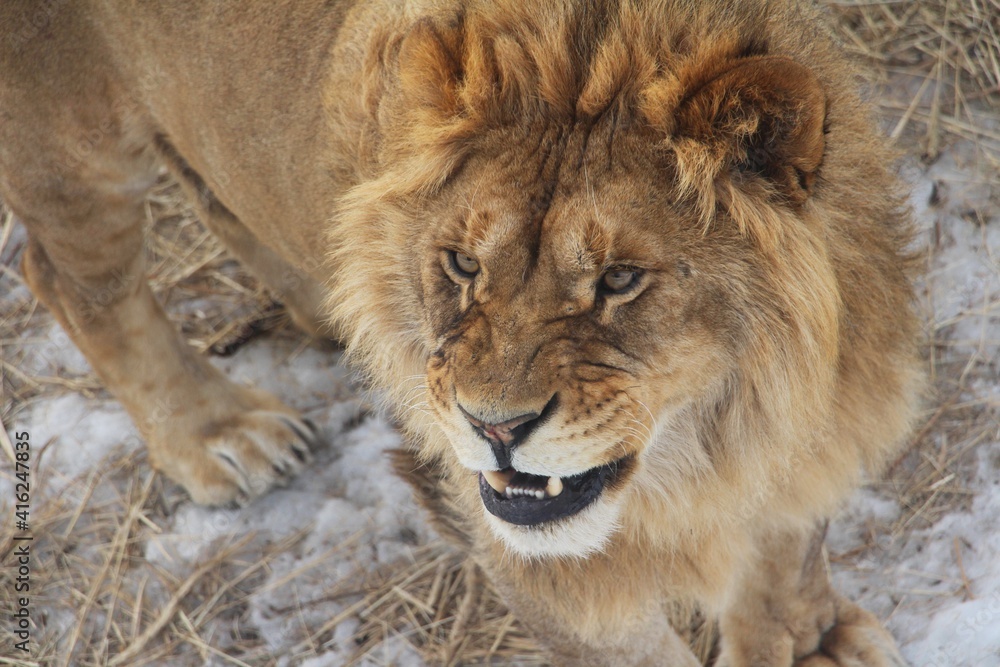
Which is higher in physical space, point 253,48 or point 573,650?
point 253,48

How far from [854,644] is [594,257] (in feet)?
5.45

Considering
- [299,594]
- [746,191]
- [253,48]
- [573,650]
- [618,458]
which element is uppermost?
[253,48]

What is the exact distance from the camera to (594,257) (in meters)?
1.80

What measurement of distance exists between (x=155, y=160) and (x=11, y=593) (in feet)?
5.45

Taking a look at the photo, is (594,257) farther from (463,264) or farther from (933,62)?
(933,62)

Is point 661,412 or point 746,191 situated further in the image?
point 661,412

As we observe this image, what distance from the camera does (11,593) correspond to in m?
3.65

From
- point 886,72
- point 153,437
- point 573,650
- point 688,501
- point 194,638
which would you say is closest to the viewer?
point 688,501

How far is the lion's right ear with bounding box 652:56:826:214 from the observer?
1665 mm

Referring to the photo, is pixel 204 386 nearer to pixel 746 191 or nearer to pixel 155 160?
pixel 155 160

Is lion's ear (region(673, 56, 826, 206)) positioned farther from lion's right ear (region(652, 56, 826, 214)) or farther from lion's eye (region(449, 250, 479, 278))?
lion's eye (region(449, 250, 479, 278))

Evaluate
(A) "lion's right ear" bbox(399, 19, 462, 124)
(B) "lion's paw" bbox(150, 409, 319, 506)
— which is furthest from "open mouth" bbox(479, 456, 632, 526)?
(B) "lion's paw" bbox(150, 409, 319, 506)

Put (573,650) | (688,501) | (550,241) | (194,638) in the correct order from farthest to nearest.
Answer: (194,638) → (573,650) → (688,501) → (550,241)

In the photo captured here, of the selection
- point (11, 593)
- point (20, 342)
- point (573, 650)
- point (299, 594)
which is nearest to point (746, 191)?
point (573, 650)
